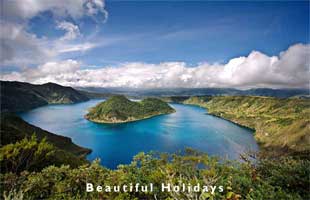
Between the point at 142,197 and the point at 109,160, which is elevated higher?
the point at 142,197

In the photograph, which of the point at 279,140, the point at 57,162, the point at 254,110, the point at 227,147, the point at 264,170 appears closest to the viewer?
the point at 264,170

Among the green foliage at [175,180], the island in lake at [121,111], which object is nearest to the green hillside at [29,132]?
the green foliage at [175,180]

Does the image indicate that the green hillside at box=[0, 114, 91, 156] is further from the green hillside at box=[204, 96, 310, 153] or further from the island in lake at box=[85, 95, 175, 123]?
the green hillside at box=[204, 96, 310, 153]

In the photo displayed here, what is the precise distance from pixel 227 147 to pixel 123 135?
31.1m

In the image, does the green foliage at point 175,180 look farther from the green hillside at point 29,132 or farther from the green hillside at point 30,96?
the green hillside at point 30,96

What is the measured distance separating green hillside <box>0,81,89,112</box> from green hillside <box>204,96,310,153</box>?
12097 cm

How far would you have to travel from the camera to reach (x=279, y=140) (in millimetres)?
52594

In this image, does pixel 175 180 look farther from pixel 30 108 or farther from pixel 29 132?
pixel 30 108

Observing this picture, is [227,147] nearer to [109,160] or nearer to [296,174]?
[109,160]

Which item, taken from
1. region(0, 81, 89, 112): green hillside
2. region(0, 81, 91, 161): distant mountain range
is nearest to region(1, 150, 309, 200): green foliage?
region(0, 81, 91, 161): distant mountain range

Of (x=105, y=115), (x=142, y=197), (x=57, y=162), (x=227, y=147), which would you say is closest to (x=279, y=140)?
(x=227, y=147)

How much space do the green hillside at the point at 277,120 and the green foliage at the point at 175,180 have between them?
35434 millimetres

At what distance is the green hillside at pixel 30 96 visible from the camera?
116 meters

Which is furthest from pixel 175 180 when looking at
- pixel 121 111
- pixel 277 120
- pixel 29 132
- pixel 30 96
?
pixel 30 96
